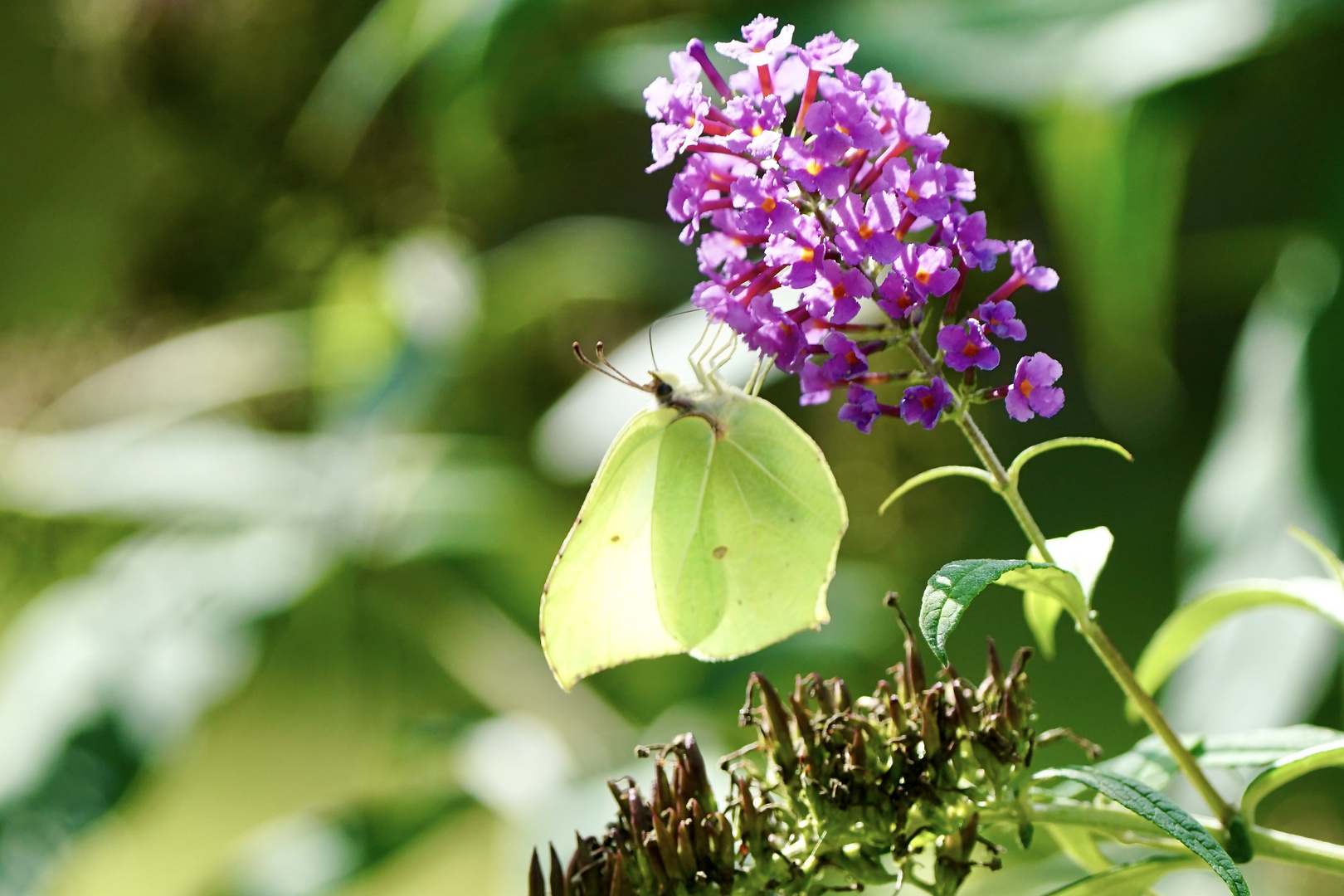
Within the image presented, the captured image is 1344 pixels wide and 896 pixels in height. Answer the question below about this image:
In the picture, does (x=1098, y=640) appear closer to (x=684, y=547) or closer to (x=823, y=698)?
(x=823, y=698)

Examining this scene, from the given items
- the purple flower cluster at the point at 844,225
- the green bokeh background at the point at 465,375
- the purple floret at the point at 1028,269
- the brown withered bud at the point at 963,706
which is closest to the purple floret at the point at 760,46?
the purple flower cluster at the point at 844,225

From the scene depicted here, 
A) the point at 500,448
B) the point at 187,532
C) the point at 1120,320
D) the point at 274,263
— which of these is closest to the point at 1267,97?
the point at 1120,320

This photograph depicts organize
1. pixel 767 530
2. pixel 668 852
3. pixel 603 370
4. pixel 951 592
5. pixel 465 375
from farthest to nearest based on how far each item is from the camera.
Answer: pixel 465 375 < pixel 603 370 < pixel 767 530 < pixel 668 852 < pixel 951 592

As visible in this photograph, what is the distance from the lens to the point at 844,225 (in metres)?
0.43

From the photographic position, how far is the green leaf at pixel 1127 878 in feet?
1.45

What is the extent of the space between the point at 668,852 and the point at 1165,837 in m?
0.21

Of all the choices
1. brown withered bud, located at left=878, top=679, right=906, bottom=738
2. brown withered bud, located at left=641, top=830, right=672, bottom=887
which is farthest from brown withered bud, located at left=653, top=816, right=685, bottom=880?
brown withered bud, located at left=878, top=679, right=906, bottom=738

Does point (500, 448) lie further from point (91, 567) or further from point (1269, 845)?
point (1269, 845)

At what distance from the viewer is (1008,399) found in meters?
0.43

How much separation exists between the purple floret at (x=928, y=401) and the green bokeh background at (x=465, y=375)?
0.43m

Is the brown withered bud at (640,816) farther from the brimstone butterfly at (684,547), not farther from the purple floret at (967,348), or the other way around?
the purple floret at (967,348)

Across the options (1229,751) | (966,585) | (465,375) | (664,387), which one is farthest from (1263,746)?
(465,375)

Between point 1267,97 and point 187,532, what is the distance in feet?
5.42

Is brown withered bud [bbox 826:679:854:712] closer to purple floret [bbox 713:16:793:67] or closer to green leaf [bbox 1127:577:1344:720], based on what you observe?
green leaf [bbox 1127:577:1344:720]
